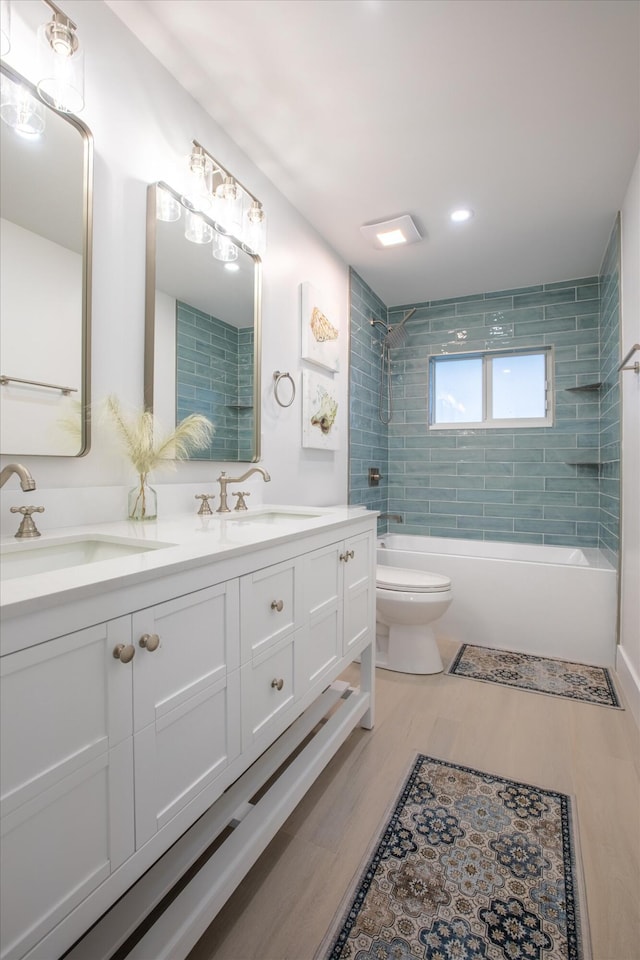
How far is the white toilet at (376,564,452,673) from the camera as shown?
2416 millimetres

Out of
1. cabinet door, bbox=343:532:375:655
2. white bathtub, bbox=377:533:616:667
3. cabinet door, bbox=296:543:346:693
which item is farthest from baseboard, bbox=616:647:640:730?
cabinet door, bbox=296:543:346:693

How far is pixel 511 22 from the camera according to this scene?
1484 mm

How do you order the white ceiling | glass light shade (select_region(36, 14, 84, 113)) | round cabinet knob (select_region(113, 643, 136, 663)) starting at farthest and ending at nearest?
the white ceiling
glass light shade (select_region(36, 14, 84, 113))
round cabinet knob (select_region(113, 643, 136, 663))

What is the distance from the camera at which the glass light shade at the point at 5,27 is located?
3.52 ft

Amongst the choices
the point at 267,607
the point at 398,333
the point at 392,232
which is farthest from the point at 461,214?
the point at 267,607

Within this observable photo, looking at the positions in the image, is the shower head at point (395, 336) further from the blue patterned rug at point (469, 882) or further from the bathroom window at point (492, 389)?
the blue patterned rug at point (469, 882)

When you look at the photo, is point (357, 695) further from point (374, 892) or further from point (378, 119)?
point (378, 119)

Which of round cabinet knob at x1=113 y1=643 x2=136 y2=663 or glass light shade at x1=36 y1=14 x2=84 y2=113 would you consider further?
glass light shade at x1=36 y1=14 x2=84 y2=113

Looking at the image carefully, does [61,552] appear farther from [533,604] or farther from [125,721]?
[533,604]

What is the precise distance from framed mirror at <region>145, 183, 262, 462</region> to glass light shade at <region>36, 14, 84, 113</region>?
0.34 meters

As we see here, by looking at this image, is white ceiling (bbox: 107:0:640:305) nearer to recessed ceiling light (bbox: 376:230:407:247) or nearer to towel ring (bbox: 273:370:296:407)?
recessed ceiling light (bbox: 376:230:407:247)

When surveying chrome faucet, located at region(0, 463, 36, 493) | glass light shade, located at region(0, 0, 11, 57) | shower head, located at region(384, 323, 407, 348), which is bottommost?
chrome faucet, located at region(0, 463, 36, 493)

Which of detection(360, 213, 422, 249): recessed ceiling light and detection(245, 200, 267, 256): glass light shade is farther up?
detection(360, 213, 422, 249): recessed ceiling light

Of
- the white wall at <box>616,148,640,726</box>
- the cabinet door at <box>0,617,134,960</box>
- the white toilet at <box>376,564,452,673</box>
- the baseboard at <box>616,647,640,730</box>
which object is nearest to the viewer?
the cabinet door at <box>0,617,134,960</box>
